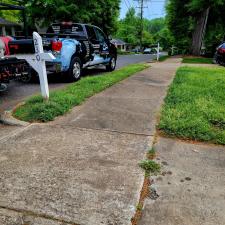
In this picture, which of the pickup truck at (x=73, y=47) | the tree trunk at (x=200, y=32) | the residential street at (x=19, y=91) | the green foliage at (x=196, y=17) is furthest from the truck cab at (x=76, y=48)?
the tree trunk at (x=200, y=32)

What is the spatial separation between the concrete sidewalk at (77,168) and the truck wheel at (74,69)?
3.57 meters

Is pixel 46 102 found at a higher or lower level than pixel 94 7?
lower

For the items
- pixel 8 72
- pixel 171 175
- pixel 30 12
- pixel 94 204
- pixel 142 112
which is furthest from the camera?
pixel 30 12

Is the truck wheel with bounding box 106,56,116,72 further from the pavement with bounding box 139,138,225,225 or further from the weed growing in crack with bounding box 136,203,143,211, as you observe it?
the weed growing in crack with bounding box 136,203,143,211

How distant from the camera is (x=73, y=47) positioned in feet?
27.7

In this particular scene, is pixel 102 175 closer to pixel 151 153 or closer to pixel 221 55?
pixel 151 153

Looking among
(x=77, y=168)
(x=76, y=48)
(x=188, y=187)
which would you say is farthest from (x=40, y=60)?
(x=188, y=187)

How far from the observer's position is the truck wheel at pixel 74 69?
8547mm

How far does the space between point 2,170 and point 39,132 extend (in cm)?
115

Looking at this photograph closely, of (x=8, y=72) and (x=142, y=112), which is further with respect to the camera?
(x=8, y=72)

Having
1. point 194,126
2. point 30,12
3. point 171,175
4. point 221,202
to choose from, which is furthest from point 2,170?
point 30,12

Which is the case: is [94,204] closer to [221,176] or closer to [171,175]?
[171,175]

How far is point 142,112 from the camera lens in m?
5.10

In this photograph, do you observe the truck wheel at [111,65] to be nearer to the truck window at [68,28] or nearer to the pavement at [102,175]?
→ the truck window at [68,28]
